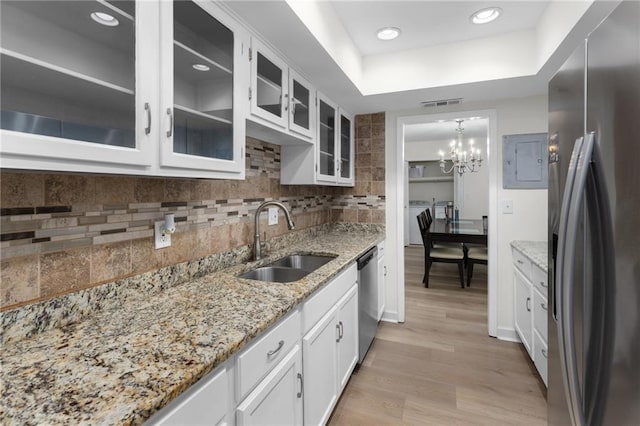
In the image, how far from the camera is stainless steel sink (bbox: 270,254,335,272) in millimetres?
2135

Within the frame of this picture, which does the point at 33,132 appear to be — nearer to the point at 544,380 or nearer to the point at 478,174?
the point at 544,380

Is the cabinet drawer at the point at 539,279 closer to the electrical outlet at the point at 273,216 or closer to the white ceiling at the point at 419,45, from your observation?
the white ceiling at the point at 419,45

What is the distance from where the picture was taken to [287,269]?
1913mm

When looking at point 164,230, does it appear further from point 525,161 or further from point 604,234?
point 525,161

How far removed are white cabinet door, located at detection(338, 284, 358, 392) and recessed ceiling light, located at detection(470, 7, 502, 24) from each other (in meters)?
1.90

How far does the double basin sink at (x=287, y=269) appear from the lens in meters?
1.83

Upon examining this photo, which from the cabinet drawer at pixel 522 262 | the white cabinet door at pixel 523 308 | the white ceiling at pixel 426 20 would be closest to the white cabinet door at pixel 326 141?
the white ceiling at pixel 426 20

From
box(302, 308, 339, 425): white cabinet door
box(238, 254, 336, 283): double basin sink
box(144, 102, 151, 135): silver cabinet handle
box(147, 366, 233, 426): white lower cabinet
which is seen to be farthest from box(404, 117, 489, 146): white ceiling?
box(147, 366, 233, 426): white lower cabinet

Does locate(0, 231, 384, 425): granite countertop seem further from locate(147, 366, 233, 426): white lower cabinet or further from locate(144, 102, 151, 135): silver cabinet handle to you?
locate(144, 102, 151, 135): silver cabinet handle

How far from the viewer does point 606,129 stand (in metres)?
0.77

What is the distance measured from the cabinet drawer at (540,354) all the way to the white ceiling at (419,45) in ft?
5.74

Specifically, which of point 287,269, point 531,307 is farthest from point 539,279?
point 287,269

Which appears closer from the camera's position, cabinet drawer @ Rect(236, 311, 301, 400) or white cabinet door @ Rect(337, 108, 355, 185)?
cabinet drawer @ Rect(236, 311, 301, 400)

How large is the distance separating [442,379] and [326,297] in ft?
3.95
